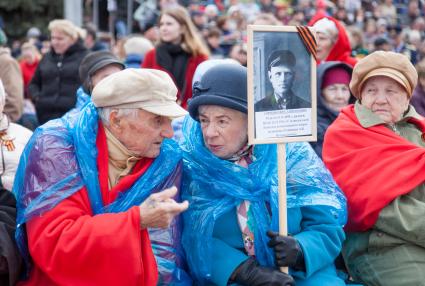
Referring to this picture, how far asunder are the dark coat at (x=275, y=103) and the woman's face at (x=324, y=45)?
2927 mm

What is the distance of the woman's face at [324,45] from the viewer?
5.95 metres

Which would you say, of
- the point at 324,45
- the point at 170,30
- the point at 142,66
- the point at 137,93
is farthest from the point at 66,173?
the point at 142,66

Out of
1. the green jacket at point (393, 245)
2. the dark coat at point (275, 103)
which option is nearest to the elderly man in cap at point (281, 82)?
the dark coat at point (275, 103)

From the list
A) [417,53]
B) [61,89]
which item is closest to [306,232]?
[61,89]

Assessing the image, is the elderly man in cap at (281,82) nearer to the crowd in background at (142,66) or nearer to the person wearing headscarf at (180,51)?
the crowd in background at (142,66)

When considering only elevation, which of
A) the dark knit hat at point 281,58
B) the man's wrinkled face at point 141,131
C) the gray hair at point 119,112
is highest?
the dark knit hat at point 281,58

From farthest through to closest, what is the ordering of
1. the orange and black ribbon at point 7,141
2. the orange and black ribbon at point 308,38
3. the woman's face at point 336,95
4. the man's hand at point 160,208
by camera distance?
1. the woman's face at point 336,95
2. the orange and black ribbon at point 7,141
3. the orange and black ribbon at point 308,38
4. the man's hand at point 160,208

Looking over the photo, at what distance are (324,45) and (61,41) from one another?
2637 millimetres

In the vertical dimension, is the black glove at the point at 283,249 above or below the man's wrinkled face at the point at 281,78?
below

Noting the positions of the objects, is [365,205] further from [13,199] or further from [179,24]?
[179,24]

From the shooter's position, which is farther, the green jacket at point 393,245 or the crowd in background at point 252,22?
the crowd in background at point 252,22

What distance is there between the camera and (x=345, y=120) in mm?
3711

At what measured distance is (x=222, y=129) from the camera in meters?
3.18

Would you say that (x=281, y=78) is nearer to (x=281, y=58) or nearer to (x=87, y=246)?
(x=281, y=58)
